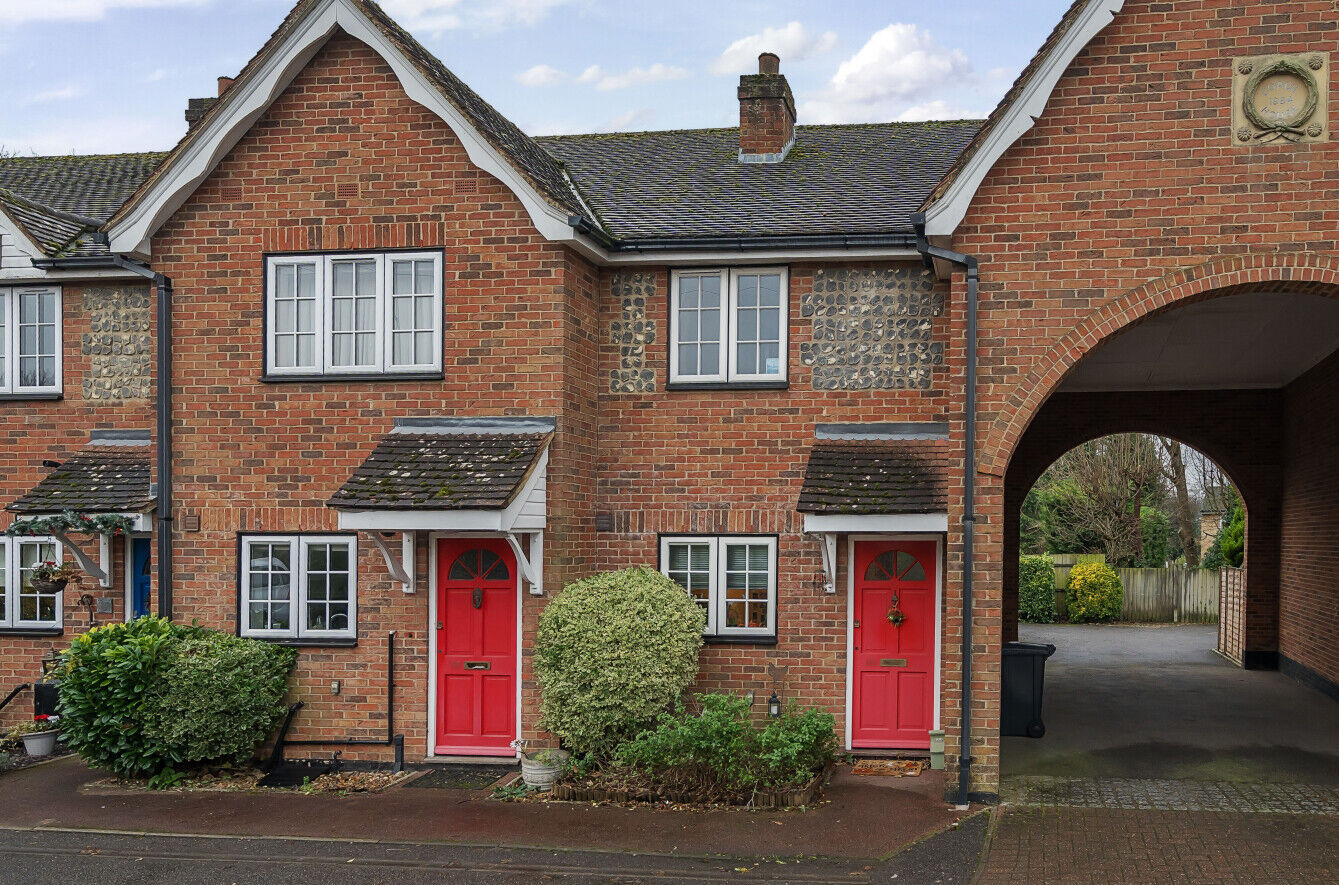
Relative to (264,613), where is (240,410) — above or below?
above

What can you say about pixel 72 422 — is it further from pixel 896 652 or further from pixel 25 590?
pixel 896 652

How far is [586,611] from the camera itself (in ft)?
36.5

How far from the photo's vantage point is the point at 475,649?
12156 mm

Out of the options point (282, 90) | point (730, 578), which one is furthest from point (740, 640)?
point (282, 90)

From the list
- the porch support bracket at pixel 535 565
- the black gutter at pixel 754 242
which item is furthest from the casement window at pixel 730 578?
the black gutter at pixel 754 242

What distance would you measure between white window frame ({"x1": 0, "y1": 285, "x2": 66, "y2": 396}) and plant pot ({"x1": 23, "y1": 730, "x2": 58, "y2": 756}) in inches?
150

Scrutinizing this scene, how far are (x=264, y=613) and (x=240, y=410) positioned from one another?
6.91 ft

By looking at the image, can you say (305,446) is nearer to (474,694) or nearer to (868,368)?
(474,694)

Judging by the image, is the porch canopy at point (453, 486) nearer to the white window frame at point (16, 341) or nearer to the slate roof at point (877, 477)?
the slate roof at point (877, 477)

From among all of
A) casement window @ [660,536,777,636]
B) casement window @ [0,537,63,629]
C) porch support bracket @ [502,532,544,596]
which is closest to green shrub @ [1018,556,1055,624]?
casement window @ [660,536,777,636]

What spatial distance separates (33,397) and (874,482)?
9.54 metres

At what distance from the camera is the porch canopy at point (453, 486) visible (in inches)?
426

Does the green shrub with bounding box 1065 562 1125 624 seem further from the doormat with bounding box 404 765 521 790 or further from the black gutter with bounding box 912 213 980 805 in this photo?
the doormat with bounding box 404 765 521 790

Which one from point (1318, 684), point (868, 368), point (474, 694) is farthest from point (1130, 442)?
point (474, 694)
